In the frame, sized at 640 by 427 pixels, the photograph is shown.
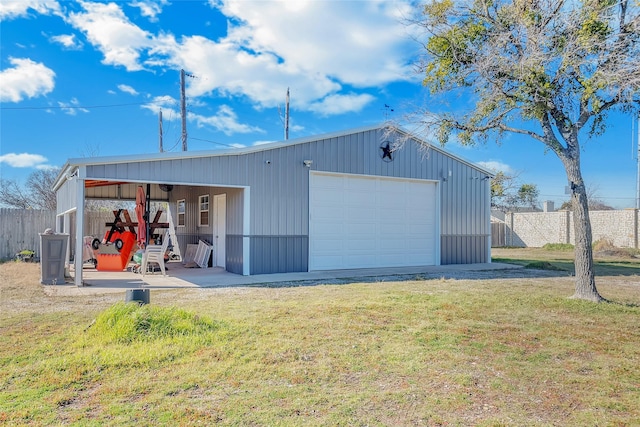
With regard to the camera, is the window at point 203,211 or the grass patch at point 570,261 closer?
the grass patch at point 570,261

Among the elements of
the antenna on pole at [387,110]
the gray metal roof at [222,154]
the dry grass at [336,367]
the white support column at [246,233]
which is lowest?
the dry grass at [336,367]

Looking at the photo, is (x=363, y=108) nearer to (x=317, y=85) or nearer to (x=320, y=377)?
(x=317, y=85)

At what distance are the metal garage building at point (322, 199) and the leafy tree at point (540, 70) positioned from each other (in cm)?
168

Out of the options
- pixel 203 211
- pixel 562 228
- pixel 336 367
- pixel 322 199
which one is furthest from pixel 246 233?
pixel 562 228

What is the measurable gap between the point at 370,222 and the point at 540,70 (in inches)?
240

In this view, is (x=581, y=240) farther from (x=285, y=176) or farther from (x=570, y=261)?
(x=570, y=261)

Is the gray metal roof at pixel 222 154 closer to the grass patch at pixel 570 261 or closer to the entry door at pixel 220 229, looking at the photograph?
the entry door at pixel 220 229

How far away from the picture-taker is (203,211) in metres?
13.5

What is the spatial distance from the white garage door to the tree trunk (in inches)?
214

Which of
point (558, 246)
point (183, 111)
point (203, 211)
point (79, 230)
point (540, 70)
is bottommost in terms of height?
point (558, 246)

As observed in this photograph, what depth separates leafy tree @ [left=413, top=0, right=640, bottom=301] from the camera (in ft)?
21.4

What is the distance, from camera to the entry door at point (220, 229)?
1163cm

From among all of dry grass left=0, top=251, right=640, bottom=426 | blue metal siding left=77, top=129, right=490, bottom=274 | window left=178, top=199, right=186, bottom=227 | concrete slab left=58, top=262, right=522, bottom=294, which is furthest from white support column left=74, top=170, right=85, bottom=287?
window left=178, top=199, right=186, bottom=227

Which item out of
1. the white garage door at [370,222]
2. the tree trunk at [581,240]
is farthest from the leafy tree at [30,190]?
the tree trunk at [581,240]
